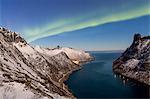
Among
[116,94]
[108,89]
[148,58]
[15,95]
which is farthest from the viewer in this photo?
[148,58]

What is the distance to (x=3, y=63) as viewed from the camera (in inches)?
4552

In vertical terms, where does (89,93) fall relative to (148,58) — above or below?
below

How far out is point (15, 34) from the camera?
176 metres

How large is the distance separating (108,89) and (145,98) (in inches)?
1047

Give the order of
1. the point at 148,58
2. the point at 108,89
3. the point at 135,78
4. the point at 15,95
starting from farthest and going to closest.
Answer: the point at 148,58 → the point at 135,78 → the point at 108,89 → the point at 15,95

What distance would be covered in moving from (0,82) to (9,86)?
14.8ft

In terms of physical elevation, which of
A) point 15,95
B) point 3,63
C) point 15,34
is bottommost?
point 15,95

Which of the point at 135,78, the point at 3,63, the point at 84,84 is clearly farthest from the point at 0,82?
the point at 135,78

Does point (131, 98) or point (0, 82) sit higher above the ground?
point (0, 82)

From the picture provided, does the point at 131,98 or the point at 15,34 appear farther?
the point at 15,34

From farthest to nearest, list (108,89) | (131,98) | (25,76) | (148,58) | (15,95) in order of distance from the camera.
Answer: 1. (148,58)
2. (108,89)
3. (131,98)
4. (25,76)
5. (15,95)

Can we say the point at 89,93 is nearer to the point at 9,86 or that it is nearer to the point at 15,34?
the point at 9,86

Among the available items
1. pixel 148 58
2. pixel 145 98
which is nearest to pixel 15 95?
pixel 145 98

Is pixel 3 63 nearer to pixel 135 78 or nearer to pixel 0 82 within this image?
pixel 0 82
